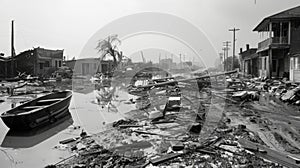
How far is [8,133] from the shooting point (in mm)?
10109

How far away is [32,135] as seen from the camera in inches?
394

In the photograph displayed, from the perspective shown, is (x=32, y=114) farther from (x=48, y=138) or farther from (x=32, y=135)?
(x=48, y=138)

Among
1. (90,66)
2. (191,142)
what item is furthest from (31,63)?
(191,142)

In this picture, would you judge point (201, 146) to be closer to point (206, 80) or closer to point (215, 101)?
point (215, 101)

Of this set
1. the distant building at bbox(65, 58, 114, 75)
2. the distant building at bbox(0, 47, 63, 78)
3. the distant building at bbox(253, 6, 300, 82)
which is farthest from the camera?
the distant building at bbox(65, 58, 114, 75)

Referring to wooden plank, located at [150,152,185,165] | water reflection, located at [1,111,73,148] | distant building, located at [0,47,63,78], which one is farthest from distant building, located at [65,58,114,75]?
wooden plank, located at [150,152,185,165]

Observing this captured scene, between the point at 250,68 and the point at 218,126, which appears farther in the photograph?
the point at 250,68

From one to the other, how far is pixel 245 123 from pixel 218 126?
1.31 meters

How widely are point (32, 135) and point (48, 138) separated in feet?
2.69

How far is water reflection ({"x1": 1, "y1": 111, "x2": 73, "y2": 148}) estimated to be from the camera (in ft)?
29.6

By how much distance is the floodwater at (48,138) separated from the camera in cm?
735

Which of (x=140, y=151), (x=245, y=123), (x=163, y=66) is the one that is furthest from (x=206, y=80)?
(x=140, y=151)

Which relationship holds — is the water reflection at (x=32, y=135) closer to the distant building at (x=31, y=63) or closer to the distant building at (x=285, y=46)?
the distant building at (x=285, y=46)

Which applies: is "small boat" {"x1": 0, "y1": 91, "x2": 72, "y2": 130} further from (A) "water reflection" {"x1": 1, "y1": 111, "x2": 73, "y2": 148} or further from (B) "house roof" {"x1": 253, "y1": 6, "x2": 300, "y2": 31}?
(B) "house roof" {"x1": 253, "y1": 6, "x2": 300, "y2": 31}
